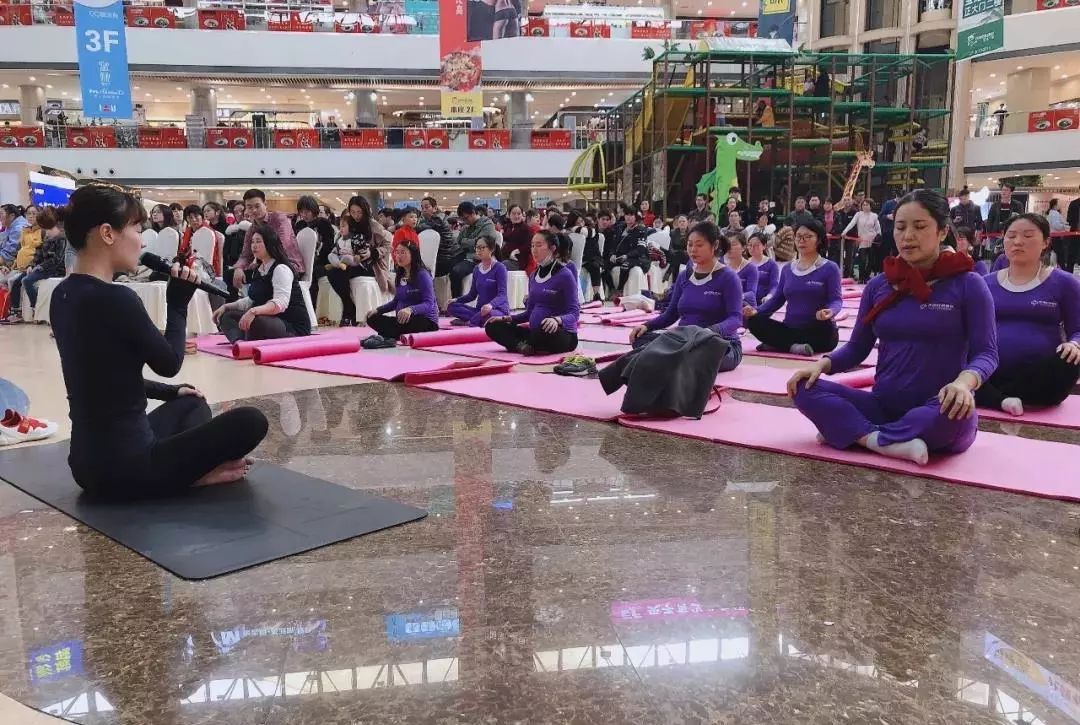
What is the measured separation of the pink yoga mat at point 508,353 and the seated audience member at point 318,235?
230 centimetres

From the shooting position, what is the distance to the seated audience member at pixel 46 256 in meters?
8.83

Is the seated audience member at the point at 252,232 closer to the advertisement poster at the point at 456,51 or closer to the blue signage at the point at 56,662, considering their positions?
the blue signage at the point at 56,662

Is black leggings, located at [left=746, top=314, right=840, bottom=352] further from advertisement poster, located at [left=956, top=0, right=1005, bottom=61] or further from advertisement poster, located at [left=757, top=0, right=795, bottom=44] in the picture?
advertisement poster, located at [left=757, top=0, right=795, bottom=44]

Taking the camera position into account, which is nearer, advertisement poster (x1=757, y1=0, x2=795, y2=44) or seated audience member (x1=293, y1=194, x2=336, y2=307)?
seated audience member (x1=293, y1=194, x2=336, y2=307)

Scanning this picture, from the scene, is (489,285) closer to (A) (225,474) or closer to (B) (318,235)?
(B) (318,235)

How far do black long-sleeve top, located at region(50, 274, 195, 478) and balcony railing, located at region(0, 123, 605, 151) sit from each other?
18830mm

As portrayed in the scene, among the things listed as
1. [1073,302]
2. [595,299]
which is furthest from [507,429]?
[595,299]

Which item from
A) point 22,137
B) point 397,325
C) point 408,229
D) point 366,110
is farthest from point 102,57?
point 366,110

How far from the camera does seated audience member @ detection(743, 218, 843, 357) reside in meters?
5.76

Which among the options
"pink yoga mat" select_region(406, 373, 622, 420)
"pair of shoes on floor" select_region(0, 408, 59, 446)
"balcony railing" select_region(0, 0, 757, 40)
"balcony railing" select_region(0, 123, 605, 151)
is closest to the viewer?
"pair of shoes on floor" select_region(0, 408, 59, 446)

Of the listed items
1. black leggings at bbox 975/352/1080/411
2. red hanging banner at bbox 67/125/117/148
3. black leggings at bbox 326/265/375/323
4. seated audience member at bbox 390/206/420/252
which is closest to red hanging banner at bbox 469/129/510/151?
red hanging banner at bbox 67/125/117/148

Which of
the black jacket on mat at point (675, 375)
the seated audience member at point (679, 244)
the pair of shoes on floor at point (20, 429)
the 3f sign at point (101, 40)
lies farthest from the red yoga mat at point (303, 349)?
the 3f sign at point (101, 40)

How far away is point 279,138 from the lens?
2077 cm

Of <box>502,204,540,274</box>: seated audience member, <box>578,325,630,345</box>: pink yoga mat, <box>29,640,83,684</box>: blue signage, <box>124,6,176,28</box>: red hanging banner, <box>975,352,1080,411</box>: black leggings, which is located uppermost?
<box>124,6,176,28</box>: red hanging banner
